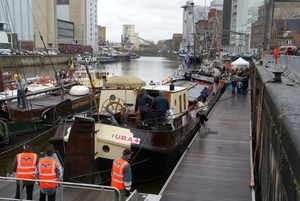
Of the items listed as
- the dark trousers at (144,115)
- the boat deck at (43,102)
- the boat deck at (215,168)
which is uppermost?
the dark trousers at (144,115)

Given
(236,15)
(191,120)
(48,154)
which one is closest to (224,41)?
(236,15)

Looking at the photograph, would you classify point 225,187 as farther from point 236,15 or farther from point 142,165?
point 236,15

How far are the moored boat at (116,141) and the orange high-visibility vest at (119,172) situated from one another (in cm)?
300

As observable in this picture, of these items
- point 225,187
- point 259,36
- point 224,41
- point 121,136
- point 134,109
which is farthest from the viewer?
point 224,41

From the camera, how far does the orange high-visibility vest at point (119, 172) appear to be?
7.54m

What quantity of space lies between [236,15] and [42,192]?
11616cm

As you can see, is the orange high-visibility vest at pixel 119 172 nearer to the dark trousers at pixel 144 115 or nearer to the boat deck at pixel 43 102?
the dark trousers at pixel 144 115

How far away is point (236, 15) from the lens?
115 meters

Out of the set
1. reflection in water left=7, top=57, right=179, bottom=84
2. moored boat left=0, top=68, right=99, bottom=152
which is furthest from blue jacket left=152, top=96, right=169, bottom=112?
reflection in water left=7, top=57, right=179, bottom=84

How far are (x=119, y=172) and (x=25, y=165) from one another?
212cm

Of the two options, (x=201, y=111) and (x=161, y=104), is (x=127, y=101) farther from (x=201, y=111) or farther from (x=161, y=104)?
(x=201, y=111)

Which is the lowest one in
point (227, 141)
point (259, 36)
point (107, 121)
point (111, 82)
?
point (227, 141)

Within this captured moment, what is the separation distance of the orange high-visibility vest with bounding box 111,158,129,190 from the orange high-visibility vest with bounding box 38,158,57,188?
1320 millimetres

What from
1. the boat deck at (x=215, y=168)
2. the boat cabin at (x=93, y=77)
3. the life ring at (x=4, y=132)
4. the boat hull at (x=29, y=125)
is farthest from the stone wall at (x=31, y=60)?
the boat deck at (x=215, y=168)
